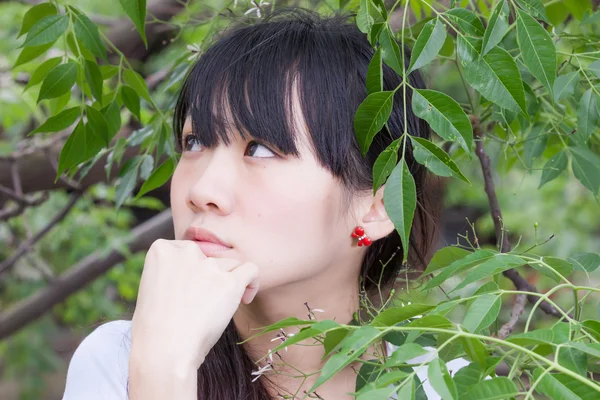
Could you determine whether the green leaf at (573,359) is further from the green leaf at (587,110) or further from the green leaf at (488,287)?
the green leaf at (587,110)

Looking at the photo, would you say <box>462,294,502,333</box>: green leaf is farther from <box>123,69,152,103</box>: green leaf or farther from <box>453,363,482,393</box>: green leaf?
<box>123,69,152,103</box>: green leaf

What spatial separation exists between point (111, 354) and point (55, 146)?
0.73m

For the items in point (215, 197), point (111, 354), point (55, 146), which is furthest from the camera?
point (55, 146)

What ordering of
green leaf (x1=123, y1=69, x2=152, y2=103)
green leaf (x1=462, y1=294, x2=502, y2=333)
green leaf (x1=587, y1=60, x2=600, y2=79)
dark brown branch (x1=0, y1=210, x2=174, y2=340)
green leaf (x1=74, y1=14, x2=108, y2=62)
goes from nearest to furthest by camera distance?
green leaf (x1=462, y1=294, x2=502, y2=333), green leaf (x1=587, y1=60, x2=600, y2=79), green leaf (x1=74, y1=14, x2=108, y2=62), green leaf (x1=123, y1=69, x2=152, y2=103), dark brown branch (x1=0, y1=210, x2=174, y2=340)

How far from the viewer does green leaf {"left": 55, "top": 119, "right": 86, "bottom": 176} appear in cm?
108

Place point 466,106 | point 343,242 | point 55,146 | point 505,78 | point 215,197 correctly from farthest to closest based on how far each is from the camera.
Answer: point 55,146, point 466,106, point 343,242, point 215,197, point 505,78

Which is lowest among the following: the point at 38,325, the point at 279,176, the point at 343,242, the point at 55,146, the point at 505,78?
the point at 38,325

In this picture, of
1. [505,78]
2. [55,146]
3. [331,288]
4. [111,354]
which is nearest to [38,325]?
[55,146]

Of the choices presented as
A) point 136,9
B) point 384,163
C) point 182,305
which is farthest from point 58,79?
point 384,163

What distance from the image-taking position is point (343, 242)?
41.9 inches

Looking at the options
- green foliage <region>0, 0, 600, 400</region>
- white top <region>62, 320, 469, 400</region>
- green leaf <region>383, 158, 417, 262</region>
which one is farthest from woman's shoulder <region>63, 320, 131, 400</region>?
green leaf <region>383, 158, 417, 262</region>

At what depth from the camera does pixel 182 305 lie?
848 millimetres

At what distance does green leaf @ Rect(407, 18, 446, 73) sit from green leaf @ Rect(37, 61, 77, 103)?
1.64 feet

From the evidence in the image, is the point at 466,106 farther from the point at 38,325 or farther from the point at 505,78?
the point at 38,325
